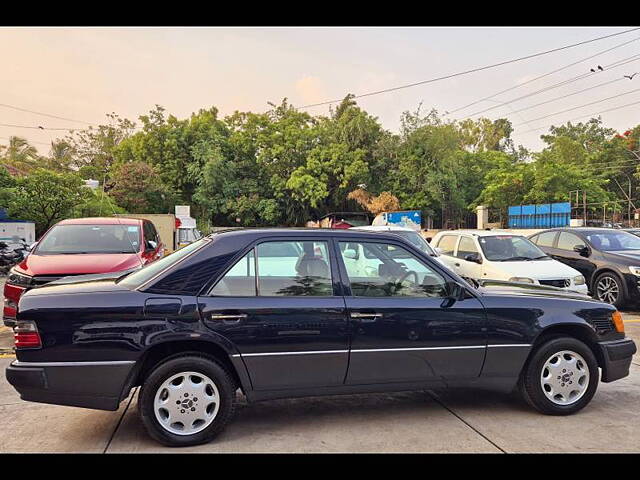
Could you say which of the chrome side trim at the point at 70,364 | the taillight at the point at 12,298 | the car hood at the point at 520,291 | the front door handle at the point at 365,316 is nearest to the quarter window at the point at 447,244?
the car hood at the point at 520,291

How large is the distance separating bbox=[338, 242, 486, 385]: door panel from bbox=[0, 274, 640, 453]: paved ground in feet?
1.41

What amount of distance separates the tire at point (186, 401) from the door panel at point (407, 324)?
1009 mm

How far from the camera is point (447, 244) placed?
11.0m

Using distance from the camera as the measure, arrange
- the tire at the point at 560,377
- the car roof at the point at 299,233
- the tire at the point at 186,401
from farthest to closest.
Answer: the tire at the point at 560,377 < the car roof at the point at 299,233 < the tire at the point at 186,401

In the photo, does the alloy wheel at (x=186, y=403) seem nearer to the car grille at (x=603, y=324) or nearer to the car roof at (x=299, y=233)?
the car roof at (x=299, y=233)

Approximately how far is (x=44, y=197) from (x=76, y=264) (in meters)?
16.0

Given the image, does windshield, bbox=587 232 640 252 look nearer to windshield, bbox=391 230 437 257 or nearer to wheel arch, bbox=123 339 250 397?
windshield, bbox=391 230 437 257

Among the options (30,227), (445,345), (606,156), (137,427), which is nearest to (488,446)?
(445,345)

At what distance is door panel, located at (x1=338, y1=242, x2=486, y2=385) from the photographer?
3.96m

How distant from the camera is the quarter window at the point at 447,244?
35.1 ft

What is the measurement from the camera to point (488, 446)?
3.74 m

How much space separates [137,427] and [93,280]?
50.8 inches

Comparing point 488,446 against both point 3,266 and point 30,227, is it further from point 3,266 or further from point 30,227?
point 30,227

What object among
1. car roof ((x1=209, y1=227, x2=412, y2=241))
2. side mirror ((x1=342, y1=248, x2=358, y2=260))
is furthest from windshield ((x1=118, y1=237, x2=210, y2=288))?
side mirror ((x1=342, y1=248, x2=358, y2=260))
